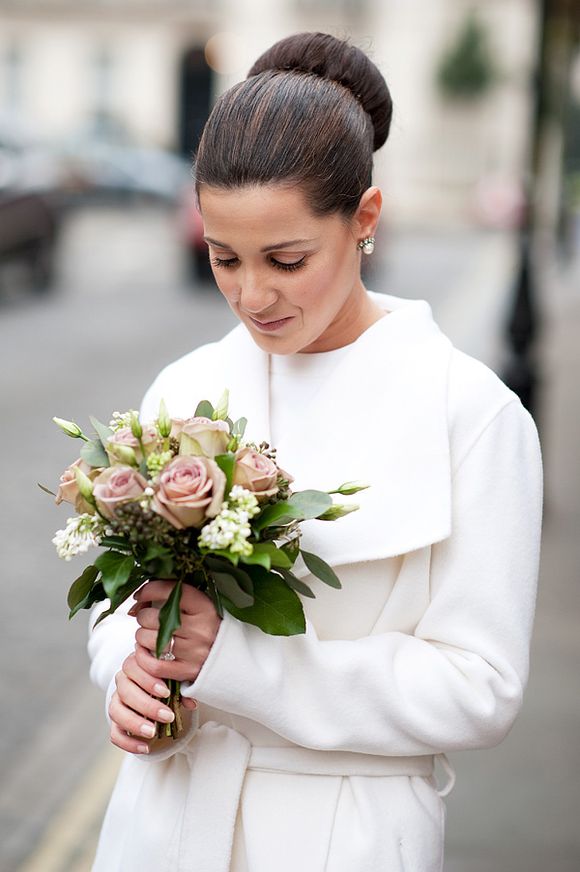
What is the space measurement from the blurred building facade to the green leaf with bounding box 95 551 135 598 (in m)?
35.2

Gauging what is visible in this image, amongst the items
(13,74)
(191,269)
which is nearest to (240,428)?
(191,269)

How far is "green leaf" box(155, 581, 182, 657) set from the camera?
1612 millimetres

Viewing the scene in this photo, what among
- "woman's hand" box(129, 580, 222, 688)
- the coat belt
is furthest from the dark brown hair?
the coat belt

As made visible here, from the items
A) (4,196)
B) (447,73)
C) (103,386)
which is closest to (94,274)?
(4,196)

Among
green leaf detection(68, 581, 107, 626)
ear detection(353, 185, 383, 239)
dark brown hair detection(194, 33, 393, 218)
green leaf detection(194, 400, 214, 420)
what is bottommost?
green leaf detection(68, 581, 107, 626)

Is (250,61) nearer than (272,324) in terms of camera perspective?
No

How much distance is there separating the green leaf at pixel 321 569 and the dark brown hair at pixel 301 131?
19.5 inches

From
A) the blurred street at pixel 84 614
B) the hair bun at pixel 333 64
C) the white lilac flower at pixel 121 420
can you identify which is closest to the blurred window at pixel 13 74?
the blurred street at pixel 84 614

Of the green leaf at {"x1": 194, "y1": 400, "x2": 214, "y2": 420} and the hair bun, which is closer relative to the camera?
the green leaf at {"x1": 194, "y1": 400, "x2": 214, "y2": 420}

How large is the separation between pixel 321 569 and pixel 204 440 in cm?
25

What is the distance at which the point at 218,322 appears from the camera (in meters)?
13.4

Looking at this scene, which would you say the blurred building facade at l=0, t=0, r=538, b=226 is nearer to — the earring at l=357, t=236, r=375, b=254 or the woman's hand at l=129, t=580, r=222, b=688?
the earring at l=357, t=236, r=375, b=254

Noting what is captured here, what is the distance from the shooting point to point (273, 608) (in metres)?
1.64

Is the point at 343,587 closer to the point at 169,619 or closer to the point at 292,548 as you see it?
the point at 292,548
